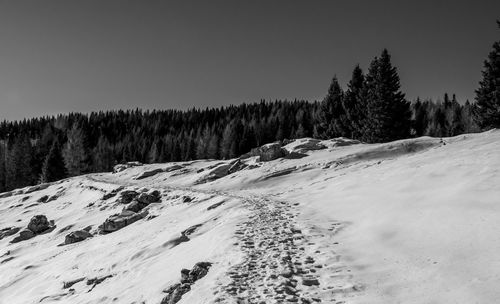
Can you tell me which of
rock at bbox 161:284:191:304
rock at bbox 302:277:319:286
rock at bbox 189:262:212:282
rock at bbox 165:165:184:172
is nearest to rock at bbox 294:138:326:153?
rock at bbox 165:165:184:172

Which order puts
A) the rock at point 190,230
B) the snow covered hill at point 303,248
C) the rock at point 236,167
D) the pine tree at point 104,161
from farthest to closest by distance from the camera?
the pine tree at point 104,161, the rock at point 236,167, the rock at point 190,230, the snow covered hill at point 303,248

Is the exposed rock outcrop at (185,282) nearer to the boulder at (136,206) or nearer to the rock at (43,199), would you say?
the boulder at (136,206)

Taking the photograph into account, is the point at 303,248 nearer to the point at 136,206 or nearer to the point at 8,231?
the point at 136,206

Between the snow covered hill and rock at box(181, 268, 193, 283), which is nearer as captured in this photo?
the snow covered hill

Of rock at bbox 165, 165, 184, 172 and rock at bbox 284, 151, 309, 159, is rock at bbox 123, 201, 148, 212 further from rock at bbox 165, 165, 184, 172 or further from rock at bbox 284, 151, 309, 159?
rock at bbox 165, 165, 184, 172

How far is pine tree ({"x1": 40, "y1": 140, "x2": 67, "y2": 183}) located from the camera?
75.7 m

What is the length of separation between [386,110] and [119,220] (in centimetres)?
3357

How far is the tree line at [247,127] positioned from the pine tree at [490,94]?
9 cm

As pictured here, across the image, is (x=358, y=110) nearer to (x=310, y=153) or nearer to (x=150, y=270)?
(x=310, y=153)

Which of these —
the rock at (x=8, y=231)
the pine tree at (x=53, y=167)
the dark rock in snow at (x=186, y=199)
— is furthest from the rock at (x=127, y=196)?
the pine tree at (x=53, y=167)

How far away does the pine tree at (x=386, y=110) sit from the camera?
4522cm

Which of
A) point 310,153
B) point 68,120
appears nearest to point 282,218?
point 310,153

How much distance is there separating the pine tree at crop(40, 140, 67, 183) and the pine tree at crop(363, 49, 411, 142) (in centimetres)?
6273

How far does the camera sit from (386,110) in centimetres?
4509
